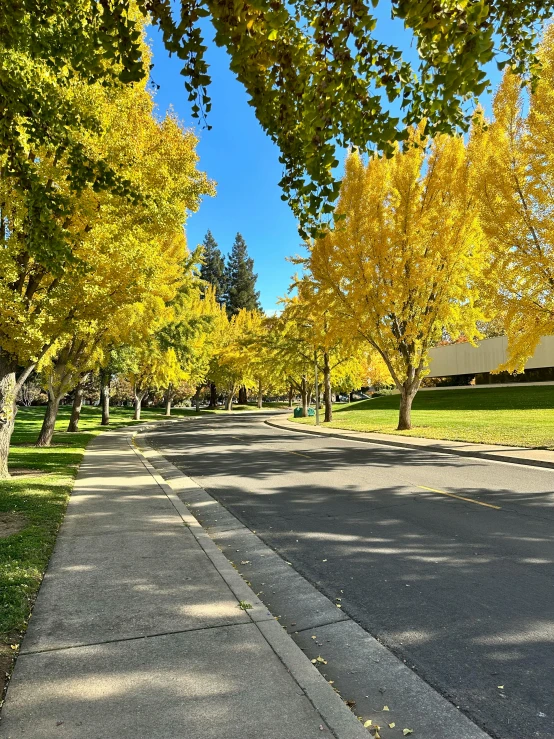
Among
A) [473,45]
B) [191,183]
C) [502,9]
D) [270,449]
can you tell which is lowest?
[270,449]

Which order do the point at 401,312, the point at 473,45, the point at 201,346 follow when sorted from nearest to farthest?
1. the point at 473,45
2. the point at 401,312
3. the point at 201,346

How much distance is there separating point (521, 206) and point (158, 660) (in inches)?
552

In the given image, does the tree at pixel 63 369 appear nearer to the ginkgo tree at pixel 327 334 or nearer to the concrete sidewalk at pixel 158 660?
the ginkgo tree at pixel 327 334

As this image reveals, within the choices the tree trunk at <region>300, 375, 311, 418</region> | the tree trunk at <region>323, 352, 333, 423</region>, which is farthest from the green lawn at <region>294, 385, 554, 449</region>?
the tree trunk at <region>300, 375, 311, 418</region>

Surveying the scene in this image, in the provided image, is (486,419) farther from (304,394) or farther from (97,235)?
(97,235)

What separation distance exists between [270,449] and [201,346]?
2427 cm

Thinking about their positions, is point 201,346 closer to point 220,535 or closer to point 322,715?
point 220,535

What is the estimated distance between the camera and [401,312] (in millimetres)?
19938

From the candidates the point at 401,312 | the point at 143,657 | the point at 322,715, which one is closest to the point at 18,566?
the point at 143,657

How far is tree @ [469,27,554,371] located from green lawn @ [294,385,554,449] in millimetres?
3896

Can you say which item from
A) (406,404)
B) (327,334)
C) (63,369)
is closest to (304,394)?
(406,404)

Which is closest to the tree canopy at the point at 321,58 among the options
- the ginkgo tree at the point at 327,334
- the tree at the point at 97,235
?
the tree at the point at 97,235

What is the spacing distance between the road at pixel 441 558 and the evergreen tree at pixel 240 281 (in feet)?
242

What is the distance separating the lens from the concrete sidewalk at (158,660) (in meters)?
2.63
